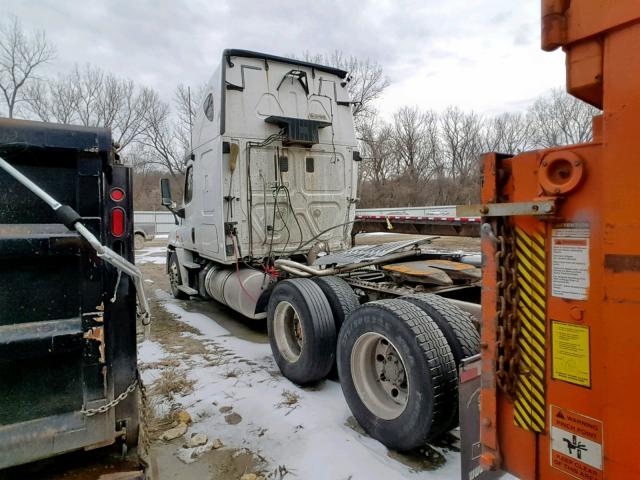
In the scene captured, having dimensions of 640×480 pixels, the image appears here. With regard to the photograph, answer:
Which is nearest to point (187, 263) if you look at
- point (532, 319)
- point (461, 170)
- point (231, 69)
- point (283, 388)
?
point (231, 69)

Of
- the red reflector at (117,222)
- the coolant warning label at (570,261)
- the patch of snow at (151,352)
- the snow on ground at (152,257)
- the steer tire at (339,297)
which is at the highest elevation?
the red reflector at (117,222)

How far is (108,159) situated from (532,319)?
6.97ft

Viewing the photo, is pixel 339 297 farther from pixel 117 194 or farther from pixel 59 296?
pixel 59 296

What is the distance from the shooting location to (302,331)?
160 inches

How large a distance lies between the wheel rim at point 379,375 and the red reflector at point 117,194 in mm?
1954

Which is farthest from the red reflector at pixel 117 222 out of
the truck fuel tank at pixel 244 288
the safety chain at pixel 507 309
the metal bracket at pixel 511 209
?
the truck fuel tank at pixel 244 288

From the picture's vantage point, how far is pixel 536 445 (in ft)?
5.61

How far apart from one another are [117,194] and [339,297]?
2.45m

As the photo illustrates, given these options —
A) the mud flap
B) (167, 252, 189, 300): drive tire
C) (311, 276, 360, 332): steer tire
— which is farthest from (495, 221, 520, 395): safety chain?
(167, 252, 189, 300): drive tire

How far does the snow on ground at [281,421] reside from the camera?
9.15 feet

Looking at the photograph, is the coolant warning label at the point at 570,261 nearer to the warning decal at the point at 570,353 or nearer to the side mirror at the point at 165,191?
the warning decal at the point at 570,353

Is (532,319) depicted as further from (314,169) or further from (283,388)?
(314,169)

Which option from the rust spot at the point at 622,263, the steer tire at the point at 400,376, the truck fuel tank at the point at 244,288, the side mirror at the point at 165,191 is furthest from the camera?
the side mirror at the point at 165,191

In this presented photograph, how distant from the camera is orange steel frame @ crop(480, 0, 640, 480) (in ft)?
4.32
